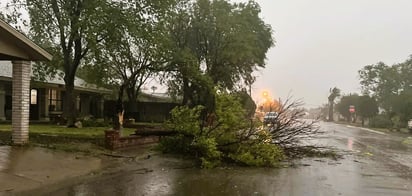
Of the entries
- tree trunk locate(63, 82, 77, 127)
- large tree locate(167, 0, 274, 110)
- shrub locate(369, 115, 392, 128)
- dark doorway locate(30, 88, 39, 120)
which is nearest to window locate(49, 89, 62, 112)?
dark doorway locate(30, 88, 39, 120)

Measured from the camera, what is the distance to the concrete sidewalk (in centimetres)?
991

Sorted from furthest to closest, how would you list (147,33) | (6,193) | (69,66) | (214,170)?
(69,66), (147,33), (214,170), (6,193)

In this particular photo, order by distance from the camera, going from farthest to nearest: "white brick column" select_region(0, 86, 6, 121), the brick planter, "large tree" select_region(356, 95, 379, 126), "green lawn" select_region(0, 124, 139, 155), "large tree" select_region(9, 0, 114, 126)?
"large tree" select_region(356, 95, 379, 126) → "white brick column" select_region(0, 86, 6, 121) → "large tree" select_region(9, 0, 114, 126) → the brick planter → "green lawn" select_region(0, 124, 139, 155)

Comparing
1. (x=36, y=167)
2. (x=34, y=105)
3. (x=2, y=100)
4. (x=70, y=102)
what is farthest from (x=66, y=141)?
(x=34, y=105)

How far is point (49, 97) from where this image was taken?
33.4 metres

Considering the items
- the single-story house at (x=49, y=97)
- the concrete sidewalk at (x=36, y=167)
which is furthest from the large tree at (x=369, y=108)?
the concrete sidewalk at (x=36, y=167)

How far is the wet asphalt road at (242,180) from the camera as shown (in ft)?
32.9

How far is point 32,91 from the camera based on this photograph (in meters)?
31.3

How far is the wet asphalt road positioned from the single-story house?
15.8 m

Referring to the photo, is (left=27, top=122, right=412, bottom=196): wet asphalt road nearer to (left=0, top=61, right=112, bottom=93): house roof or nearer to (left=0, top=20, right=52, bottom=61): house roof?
(left=0, top=20, right=52, bottom=61): house roof

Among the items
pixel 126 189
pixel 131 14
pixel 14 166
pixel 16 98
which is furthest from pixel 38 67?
pixel 126 189

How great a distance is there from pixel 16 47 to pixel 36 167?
481 centimetres

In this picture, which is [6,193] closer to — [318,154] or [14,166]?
[14,166]

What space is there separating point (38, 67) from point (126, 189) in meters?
16.2
